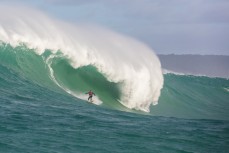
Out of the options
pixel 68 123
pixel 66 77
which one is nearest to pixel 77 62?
pixel 66 77

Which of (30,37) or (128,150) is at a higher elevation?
(30,37)

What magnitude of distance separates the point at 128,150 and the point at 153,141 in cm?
116

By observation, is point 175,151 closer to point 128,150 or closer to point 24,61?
point 128,150

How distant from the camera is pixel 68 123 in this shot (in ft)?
36.8

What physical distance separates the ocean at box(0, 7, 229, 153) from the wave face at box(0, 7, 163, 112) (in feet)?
0.16

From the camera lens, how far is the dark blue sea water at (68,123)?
948cm

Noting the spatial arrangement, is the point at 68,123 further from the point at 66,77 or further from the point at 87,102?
the point at 66,77

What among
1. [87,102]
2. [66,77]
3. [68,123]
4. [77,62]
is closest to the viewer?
[68,123]

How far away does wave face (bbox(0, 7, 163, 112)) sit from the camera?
1920cm

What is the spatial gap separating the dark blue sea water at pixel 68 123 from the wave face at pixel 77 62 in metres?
0.09

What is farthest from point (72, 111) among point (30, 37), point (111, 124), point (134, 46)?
point (134, 46)

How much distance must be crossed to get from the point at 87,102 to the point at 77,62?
15.4 ft

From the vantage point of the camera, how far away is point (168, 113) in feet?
69.5

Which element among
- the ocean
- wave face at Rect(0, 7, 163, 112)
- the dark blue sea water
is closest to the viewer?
the dark blue sea water
